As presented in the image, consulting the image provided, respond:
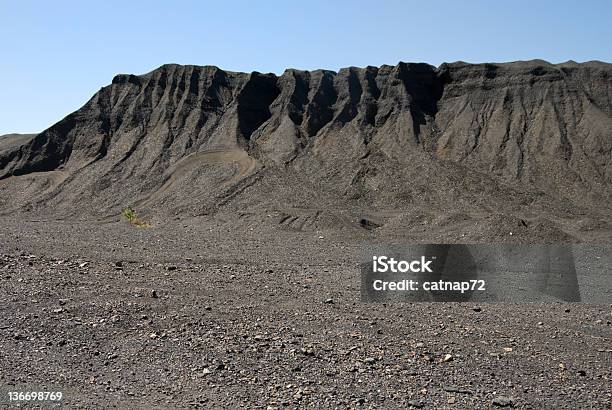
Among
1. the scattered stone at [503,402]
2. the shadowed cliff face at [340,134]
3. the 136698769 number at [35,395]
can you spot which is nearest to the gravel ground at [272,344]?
the scattered stone at [503,402]

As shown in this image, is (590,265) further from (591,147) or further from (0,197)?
(0,197)

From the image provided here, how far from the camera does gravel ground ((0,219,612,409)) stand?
26.7 feet

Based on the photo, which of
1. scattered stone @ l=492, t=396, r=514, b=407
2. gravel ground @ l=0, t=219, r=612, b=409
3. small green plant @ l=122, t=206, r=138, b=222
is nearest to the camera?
scattered stone @ l=492, t=396, r=514, b=407

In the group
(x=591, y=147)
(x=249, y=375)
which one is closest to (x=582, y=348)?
(x=249, y=375)

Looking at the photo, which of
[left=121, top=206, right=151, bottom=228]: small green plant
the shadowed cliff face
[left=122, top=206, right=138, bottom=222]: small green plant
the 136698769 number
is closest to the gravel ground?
the 136698769 number

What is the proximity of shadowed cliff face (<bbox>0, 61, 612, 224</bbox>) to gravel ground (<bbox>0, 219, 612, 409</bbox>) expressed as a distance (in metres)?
26.9

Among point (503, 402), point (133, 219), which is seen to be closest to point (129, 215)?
point (133, 219)

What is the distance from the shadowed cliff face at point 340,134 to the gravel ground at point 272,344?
88.1 feet

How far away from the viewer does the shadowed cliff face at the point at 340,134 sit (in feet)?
145

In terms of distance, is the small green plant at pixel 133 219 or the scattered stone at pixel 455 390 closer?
the scattered stone at pixel 455 390

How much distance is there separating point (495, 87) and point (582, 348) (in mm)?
47258

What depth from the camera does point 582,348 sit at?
10.5 m

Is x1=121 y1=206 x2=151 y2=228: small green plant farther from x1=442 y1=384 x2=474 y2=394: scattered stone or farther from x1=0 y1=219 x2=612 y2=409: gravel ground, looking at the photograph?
x1=442 y1=384 x2=474 y2=394: scattered stone

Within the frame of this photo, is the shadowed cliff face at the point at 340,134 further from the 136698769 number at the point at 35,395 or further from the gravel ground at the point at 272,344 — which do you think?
the 136698769 number at the point at 35,395
